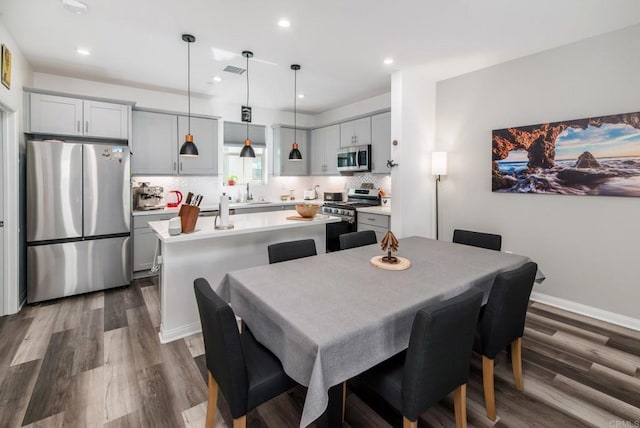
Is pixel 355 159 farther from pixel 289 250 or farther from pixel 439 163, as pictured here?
pixel 289 250

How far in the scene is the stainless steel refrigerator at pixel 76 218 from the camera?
3.46 meters

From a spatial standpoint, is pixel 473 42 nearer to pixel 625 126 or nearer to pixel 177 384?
pixel 625 126

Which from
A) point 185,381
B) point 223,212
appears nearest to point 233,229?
point 223,212

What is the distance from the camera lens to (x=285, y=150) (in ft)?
19.9

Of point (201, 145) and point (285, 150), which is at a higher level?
point (285, 150)

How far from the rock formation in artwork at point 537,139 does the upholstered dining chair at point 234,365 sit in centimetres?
353

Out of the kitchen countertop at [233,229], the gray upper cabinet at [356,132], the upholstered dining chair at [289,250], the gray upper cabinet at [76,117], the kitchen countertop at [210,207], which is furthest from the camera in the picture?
the gray upper cabinet at [356,132]

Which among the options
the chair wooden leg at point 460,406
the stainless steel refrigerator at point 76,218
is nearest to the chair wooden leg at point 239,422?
the chair wooden leg at point 460,406

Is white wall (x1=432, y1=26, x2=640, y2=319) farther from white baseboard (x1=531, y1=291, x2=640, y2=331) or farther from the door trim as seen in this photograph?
the door trim

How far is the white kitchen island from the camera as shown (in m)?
2.75

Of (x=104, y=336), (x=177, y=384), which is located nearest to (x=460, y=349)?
(x=177, y=384)

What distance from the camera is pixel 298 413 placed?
1902 millimetres

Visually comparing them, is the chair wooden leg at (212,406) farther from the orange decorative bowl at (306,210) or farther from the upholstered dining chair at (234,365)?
the orange decorative bowl at (306,210)

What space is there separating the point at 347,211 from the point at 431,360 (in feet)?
12.1
